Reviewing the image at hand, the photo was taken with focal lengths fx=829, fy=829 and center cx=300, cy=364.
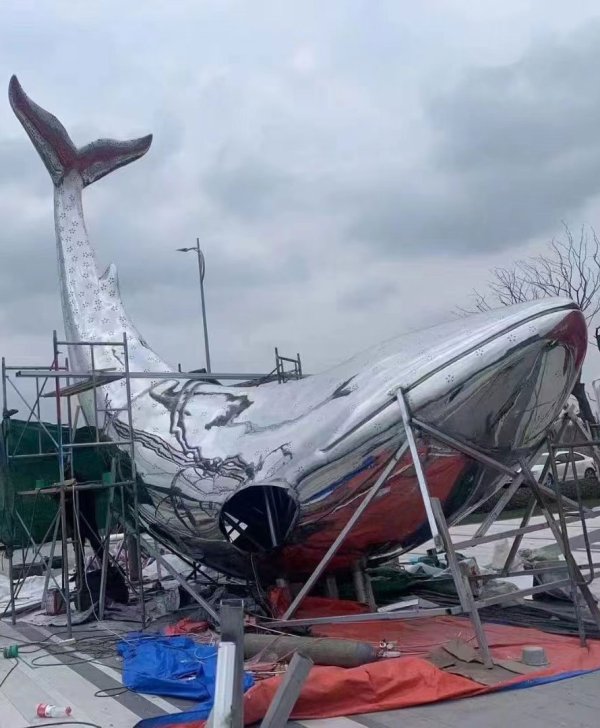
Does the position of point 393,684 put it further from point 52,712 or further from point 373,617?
point 52,712

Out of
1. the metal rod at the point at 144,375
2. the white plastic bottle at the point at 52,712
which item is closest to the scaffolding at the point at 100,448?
the metal rod at the point at 144,375

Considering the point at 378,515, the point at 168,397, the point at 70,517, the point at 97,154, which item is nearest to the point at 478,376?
the point at 378,515

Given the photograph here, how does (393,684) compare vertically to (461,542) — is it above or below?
below

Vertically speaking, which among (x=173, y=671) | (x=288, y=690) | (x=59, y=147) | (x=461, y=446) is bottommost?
(x=173, y=671)

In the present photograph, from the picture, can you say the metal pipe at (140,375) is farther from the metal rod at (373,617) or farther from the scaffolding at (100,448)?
the metal rod at (373,617)

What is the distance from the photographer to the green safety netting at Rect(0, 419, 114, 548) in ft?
38.7

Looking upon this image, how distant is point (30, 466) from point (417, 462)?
8175mm

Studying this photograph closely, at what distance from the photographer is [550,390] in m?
8.05

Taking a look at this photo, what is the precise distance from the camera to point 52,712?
6.41 meters

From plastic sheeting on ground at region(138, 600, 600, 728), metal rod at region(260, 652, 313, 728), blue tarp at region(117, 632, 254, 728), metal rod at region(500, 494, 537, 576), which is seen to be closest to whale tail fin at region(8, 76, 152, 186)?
blue tarp at region(117, 632, 254, 728)

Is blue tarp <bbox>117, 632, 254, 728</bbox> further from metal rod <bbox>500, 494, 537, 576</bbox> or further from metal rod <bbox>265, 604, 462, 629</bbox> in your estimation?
metal rod <bbox>500, 494, 537, 576</bbox>

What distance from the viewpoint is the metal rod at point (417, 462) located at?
6.95m

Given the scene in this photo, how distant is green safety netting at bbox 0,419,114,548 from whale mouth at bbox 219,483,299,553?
2.44m

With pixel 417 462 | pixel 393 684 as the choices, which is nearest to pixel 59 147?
pixel 417 462
